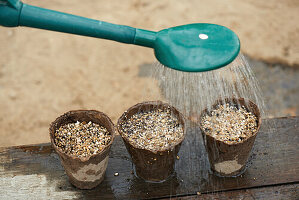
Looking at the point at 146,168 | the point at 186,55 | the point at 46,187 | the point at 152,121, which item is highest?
the point at 186,55

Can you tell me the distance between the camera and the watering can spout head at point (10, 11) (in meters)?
1.13

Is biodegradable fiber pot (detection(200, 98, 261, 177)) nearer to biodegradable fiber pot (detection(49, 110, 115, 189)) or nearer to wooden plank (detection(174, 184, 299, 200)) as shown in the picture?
wooden plank (detection(174, 184, 299, 200))

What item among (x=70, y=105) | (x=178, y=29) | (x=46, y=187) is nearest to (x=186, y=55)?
(x=178, y=29)

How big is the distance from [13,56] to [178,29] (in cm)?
228

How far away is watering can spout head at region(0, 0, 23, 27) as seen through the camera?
3.71 feet

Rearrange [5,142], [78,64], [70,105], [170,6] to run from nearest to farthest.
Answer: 1. [5,142]
2. [70,105]
3. [78,64]
4. [170,6]

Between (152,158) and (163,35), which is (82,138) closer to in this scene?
(152,158)

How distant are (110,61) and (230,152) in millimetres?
1830

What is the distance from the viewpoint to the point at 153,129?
162cm

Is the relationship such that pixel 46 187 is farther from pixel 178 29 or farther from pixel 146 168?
pixel 178 29

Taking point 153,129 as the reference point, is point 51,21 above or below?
above

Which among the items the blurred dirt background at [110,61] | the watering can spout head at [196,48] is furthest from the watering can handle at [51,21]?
the blurred dirt background at [110,61]

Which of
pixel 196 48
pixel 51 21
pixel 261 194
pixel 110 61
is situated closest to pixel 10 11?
pixel 51 21

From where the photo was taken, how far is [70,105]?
2.79m
